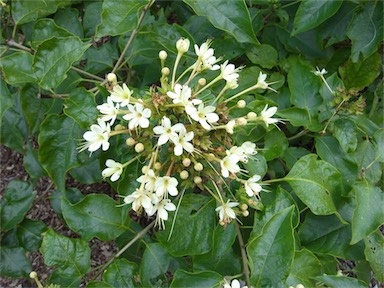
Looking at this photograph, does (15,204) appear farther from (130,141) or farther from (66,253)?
(130,141)

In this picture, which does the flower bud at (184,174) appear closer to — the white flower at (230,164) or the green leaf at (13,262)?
the white flower at (230,164)

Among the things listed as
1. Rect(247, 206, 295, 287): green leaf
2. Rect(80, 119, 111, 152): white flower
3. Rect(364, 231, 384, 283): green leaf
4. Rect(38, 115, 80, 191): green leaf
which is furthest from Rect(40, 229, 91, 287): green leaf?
Rect(364, 231, 384, 283): green leaf

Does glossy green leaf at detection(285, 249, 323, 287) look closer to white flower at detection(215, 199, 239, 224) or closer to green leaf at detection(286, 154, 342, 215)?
green leaf at detection(286, 154, 342, 215)

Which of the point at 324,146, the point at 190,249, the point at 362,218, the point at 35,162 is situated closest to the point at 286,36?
the point at 324,146

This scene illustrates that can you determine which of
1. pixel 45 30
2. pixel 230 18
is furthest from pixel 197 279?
pixel 45 30

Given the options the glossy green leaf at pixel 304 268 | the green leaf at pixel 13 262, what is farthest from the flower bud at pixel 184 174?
the green leaf at pixel 13 262

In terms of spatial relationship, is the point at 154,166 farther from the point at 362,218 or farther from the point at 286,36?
the point at 286,36
